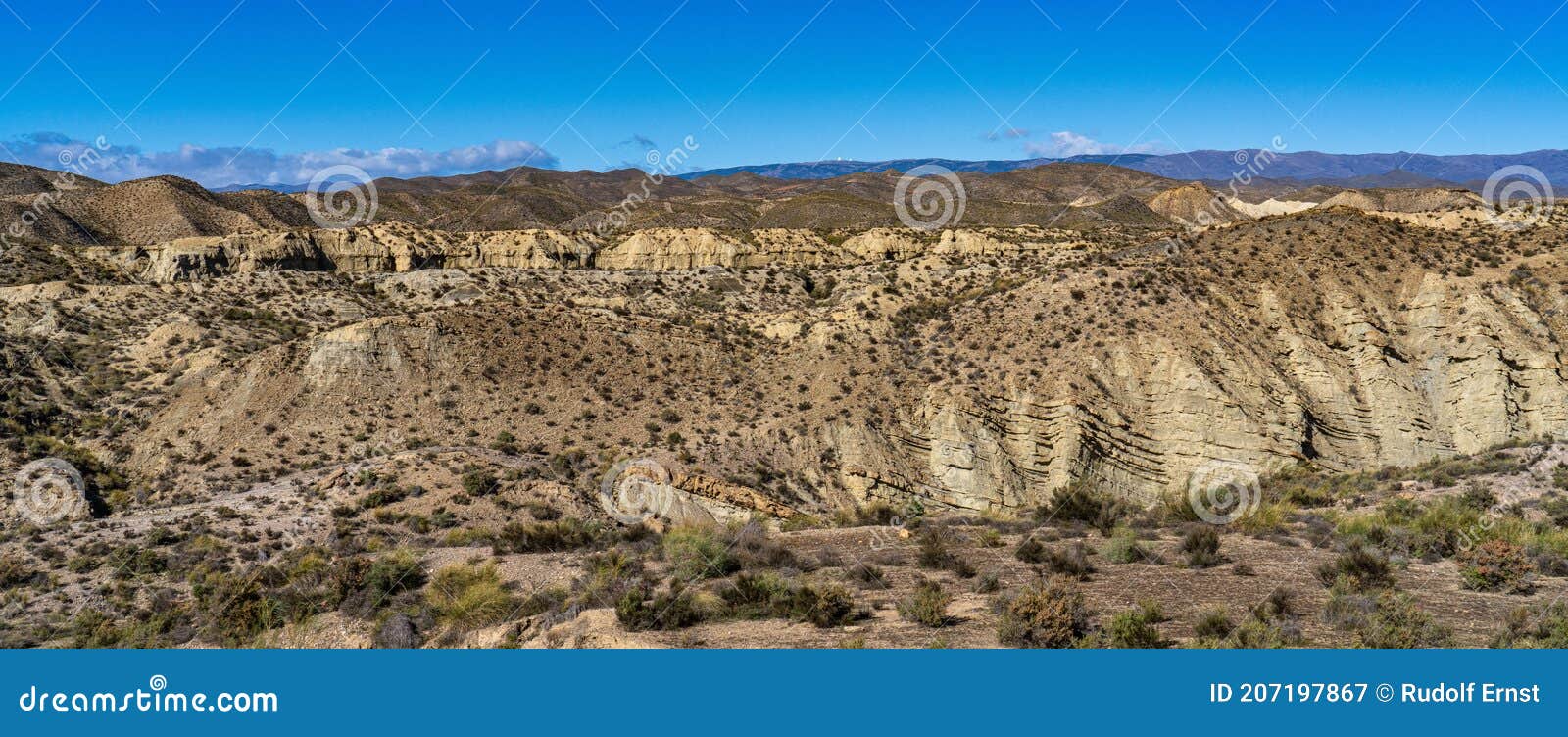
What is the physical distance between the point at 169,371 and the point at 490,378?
10.5 m

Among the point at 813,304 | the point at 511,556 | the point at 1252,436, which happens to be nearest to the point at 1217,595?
the point at 511,556

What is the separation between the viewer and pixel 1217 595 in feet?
42.9

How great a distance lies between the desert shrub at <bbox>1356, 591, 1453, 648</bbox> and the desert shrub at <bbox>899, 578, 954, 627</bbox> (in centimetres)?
478

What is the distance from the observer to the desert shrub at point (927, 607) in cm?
1207

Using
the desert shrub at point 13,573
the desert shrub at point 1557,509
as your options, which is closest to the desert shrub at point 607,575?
the desert shrub at point 13,573

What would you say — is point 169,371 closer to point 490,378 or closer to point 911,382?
point 490,378

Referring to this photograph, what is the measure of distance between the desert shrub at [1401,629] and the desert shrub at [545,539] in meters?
12.1

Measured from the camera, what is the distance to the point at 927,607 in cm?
1217

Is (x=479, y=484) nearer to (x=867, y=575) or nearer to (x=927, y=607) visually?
(x=867, y=575)

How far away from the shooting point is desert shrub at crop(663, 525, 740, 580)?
1468cm

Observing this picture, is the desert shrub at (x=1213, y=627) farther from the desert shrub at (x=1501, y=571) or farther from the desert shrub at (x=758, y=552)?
the desert shrub at (x=758, y=552)

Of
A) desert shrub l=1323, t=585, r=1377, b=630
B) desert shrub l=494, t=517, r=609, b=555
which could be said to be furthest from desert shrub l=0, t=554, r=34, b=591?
desert shrub l=1323, t=585, r=1377, b=630

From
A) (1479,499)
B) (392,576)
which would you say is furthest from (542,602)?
(1479,499)

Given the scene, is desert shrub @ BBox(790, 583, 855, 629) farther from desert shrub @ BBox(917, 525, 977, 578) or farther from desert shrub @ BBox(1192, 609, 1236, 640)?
desert shrub @ BBox(1192, 609, 1236, 640)
